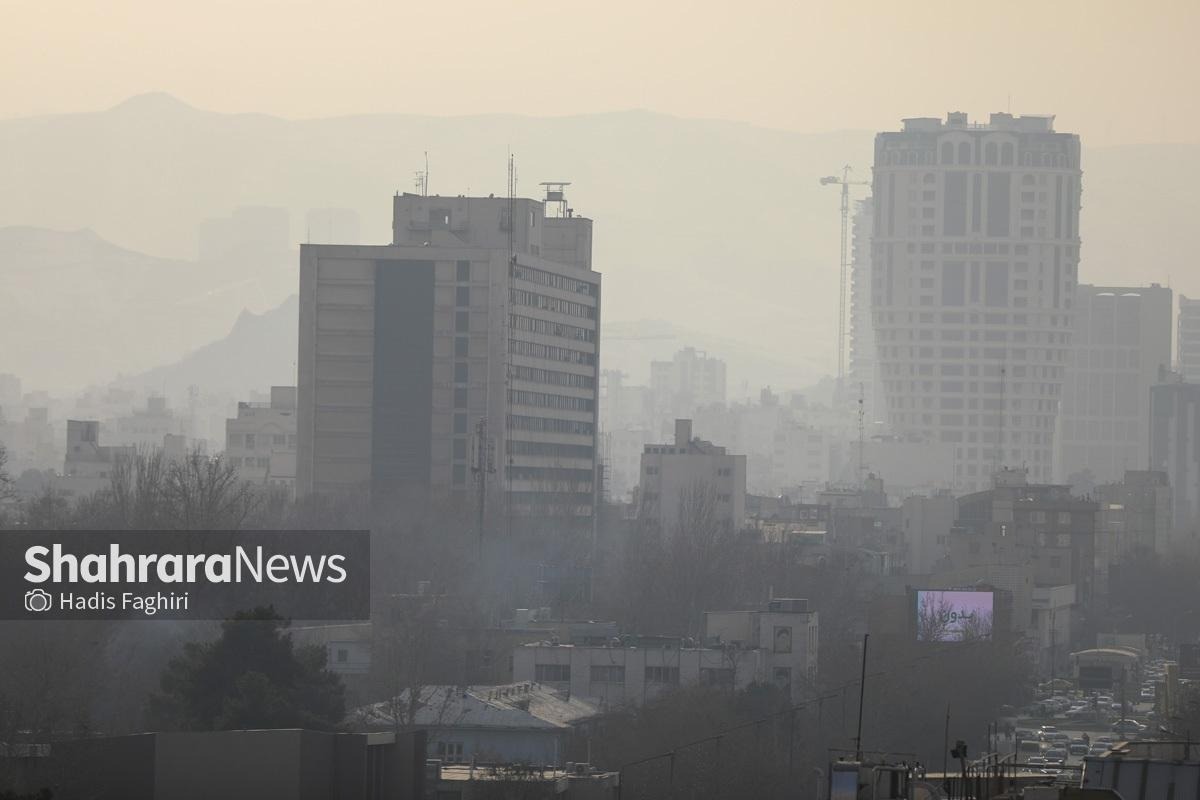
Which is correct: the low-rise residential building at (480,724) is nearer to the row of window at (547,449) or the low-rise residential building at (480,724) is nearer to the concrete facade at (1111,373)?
the row of window at (547,449)

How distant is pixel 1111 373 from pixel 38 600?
155 m

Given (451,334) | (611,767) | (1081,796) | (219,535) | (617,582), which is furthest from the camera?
(451,334)

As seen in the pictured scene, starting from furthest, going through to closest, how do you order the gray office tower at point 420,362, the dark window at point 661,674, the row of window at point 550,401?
the row of window at point 550,401, the gray office tower at point 420,362, the dark window at point 661,674

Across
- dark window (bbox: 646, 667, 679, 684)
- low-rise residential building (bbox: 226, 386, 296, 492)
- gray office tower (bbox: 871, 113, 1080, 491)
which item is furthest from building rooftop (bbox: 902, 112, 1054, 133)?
dark window (bbox: 646, 667, 679, 684)

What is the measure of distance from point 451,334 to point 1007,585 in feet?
Answer: 68.5

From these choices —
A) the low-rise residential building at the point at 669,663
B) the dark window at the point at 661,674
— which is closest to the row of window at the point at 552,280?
the low-rise residential building at the point at 669,663

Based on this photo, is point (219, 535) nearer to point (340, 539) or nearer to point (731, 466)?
point (340, 539)

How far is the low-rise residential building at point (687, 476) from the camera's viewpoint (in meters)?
90.2

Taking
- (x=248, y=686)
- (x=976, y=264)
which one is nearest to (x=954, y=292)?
(x=976, y=264)

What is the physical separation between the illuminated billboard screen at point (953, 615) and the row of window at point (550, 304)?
2491 centimetres

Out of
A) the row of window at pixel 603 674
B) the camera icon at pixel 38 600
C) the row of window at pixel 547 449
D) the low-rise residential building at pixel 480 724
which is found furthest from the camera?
the row of window at pixel 547 449

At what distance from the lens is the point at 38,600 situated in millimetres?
41844

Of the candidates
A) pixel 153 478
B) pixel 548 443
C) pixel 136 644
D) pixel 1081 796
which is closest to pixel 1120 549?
pixel 548 443

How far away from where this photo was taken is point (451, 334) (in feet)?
267
